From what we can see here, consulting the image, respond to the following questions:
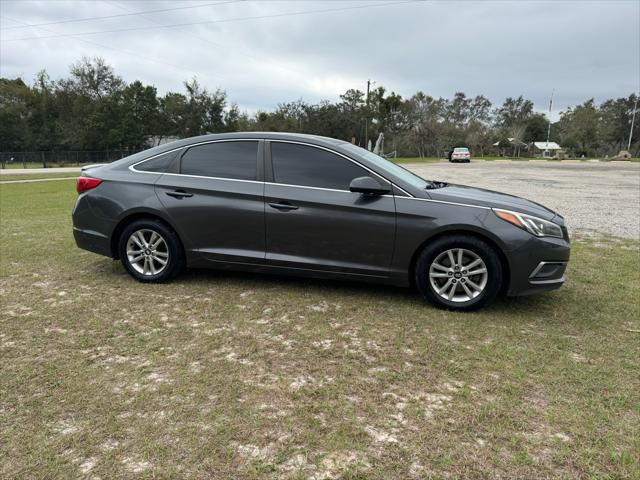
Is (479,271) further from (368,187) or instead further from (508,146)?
(508,146)

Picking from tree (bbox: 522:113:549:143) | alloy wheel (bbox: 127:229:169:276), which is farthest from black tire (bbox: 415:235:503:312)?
tree (bbox: 522:113:549:143)

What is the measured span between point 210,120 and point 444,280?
213ft

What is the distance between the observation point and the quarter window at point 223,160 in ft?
14.5

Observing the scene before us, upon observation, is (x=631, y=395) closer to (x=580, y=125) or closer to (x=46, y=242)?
(x=46, y=242)

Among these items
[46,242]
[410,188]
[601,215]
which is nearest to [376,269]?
[410,188]

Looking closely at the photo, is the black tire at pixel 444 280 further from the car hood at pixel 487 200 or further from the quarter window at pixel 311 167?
the quarter window at pixel 311 167

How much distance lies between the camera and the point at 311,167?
4273mm

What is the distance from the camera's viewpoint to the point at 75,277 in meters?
4.84

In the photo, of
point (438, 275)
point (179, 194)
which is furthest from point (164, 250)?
point (438, 275)

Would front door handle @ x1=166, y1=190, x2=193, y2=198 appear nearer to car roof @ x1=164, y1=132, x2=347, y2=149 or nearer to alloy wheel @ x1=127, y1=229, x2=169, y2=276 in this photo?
alloy wheel @ x1=127, y1=229, x2=169, y2=276

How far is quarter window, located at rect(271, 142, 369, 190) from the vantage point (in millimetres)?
4168

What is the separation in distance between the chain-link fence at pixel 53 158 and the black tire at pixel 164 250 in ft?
146

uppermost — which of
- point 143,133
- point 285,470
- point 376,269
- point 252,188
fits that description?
point 143,133

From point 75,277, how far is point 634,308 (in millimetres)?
5664
